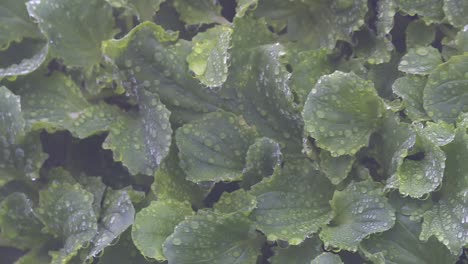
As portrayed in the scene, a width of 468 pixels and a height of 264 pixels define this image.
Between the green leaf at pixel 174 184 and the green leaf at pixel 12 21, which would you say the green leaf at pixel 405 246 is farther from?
the green leaf at pixel 12 21

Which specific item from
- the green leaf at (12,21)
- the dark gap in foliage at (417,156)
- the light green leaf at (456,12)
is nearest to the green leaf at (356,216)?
the dark gap in foliage at (417,156)

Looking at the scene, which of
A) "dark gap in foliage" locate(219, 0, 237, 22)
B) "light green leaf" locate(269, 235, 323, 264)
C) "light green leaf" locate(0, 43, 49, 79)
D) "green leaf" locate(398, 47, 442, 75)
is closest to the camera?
"light green leaf" locate(269, 235, 323, 264)

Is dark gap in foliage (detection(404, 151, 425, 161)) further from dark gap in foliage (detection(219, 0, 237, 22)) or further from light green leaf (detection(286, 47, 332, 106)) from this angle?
dark gap in foliage (detection(219, 0, 237, 22))

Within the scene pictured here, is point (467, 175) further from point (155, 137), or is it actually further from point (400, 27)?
point (155, 137)

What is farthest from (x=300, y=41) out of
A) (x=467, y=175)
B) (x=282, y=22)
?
(x=467, y=175)

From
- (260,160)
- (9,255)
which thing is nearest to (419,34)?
(260,160)

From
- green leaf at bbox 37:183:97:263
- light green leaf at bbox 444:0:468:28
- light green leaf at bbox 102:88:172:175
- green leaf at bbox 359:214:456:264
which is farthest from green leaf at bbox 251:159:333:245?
light green leaf at bbox 444:0:468:28

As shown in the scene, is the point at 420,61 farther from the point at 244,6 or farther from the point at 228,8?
the point at 228,8
